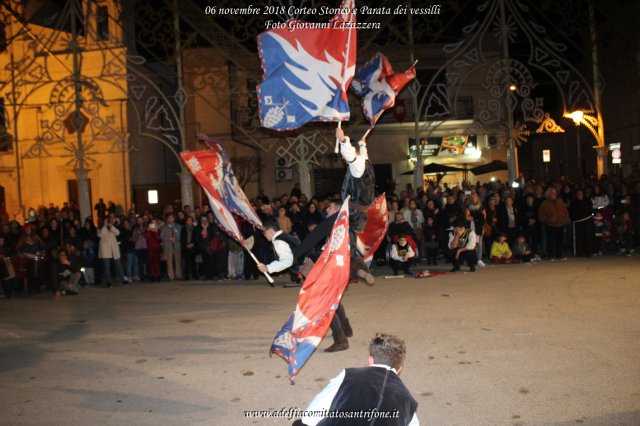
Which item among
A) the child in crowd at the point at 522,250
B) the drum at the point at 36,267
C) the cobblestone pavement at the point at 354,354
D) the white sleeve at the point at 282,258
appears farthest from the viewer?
the child in crowd at the point at 522,250

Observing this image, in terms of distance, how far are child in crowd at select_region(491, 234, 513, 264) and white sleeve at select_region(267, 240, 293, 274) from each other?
8310 millimetres

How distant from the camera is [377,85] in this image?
972cm

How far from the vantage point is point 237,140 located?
26266 mm

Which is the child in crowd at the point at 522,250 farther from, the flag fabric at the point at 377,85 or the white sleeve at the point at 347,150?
the white sleeve at the point at 347,150

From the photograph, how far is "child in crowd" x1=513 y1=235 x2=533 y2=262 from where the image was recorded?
14047 millimetres

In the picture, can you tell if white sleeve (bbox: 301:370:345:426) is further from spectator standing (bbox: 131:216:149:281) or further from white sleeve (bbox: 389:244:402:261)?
spectator standing (bbox: 131:216:149:281)

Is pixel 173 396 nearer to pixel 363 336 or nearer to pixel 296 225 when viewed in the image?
pixel 363 336

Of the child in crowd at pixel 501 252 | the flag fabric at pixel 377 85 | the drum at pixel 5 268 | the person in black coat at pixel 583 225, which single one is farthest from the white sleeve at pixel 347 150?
the person in black coat at pixel 583 225

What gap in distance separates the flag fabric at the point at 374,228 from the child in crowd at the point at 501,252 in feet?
21.9

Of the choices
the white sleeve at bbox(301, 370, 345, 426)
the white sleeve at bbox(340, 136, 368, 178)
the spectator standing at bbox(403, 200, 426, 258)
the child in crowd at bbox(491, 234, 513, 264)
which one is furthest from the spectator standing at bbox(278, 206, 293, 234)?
the white sleeve at bbox(301, 370, 345, 426)

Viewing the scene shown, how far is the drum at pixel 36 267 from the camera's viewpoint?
1331 centimetres

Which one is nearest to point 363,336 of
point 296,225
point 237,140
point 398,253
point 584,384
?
point 584,384

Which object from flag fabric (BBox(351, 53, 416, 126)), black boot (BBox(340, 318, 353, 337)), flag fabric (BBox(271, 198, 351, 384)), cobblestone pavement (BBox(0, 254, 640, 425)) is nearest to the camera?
cobblestone pavement (BBox(0, 254, 640, 425))

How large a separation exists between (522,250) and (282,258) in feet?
28.9
